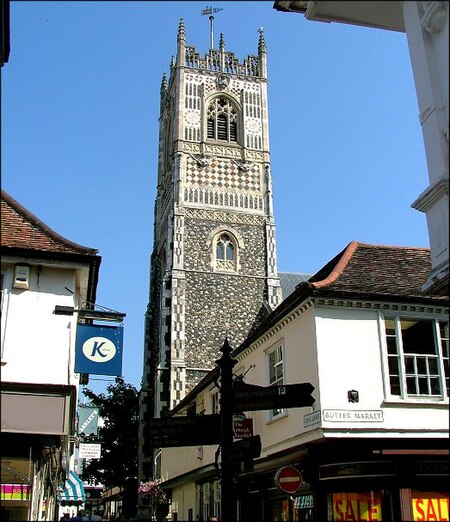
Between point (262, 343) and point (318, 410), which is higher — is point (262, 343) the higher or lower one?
the higher one

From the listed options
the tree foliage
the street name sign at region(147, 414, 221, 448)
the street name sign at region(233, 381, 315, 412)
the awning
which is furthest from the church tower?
the street name sign at region(233, 381, 315, 412)

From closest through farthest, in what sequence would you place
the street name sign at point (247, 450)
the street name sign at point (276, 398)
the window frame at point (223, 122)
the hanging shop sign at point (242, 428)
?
the street name sign at point (247, 450) < the street name sign at point (276, 398) < the hanging shop sign at point (242, 428) < the window frame at point (223, 122)

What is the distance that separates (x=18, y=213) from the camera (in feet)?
47.8

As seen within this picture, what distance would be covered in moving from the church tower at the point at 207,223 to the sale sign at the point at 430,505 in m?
23.2

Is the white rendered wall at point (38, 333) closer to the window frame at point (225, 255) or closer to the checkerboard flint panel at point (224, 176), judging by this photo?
the window frame at point (225, 255)

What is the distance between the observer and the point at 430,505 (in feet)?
46.4

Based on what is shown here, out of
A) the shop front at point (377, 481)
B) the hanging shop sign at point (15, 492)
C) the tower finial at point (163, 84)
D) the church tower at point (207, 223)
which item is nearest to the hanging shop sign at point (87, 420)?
the hanging shop sign at point (15, 492)

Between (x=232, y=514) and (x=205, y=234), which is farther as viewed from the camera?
(x=205, y=234)

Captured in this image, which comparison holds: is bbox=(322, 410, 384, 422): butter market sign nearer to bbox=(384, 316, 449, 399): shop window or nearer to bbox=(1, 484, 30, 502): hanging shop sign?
bbox=(384, 316, 449, 399): shop window

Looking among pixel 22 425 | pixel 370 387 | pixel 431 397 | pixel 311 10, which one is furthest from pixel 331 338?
pixel 311 10

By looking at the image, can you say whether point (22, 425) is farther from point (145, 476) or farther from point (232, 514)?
point (145, 476)

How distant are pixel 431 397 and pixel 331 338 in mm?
2425

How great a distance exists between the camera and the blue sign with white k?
42.8 feet

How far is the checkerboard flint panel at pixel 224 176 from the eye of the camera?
43.9 meters
